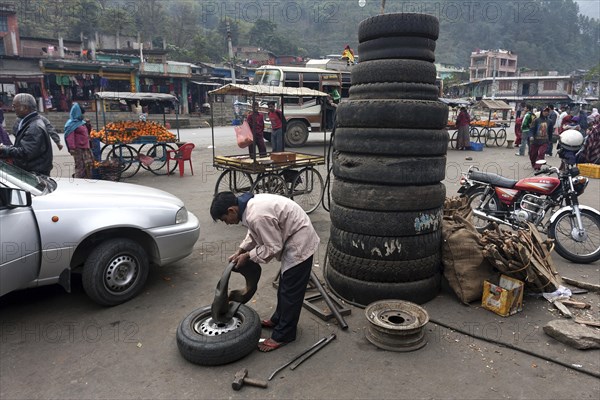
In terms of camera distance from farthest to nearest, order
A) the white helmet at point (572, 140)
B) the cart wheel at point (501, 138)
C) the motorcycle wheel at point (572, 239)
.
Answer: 1. the cart wheel at point (501, 138)
2. the white helmet at point (572, 140)
3. the motorcycle wheel at point (572, 239)

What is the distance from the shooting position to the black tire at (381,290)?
391 cm

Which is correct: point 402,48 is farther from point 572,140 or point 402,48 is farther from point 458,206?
point 572,140

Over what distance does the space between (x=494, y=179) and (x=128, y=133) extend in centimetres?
872

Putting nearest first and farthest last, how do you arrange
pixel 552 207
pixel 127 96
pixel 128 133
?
pixel 552 207 < pixel 128 133 < pixel 127 96

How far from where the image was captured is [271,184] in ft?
23.8

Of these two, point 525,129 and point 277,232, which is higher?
point 525,129

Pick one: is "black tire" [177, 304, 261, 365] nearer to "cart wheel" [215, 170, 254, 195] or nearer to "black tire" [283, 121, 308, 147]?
"cart wheel" [215, 170, 254, 195]

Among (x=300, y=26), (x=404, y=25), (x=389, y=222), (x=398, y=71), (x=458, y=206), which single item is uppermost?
(x=300, y=26)

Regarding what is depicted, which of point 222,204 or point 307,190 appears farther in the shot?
point 307,190

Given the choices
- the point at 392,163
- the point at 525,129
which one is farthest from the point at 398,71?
the point at 525,129

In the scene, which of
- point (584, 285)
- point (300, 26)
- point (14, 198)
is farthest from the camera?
point (300, 26)

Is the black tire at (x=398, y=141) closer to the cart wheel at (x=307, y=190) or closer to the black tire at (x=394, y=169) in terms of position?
the black tire at (x=394, y=169)

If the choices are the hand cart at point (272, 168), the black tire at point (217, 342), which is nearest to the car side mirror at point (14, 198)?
the black tire at point (217, 342)

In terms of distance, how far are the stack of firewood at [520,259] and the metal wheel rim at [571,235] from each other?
1.24 meters
